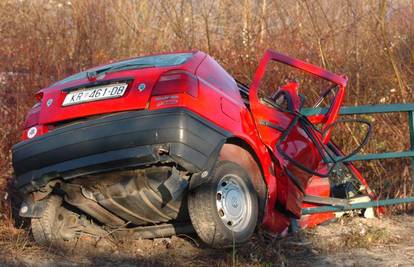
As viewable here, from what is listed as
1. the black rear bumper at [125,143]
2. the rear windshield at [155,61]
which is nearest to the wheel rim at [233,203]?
the black rear bumper at [125,143]

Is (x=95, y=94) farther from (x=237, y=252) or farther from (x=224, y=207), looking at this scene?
(x=237, y=252)

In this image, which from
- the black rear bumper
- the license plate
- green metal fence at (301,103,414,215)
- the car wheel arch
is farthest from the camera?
green metal fence at (301,103,414,215)

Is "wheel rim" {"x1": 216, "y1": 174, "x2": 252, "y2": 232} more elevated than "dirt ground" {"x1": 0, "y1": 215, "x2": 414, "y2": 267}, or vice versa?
"wheel rim" {"x1": 216, "y1": 174, "x2": 252, "y2": 232}

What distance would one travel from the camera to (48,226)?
5.36 meters

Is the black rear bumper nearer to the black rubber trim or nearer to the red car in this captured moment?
the red car

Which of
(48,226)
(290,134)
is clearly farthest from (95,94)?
(290,134)

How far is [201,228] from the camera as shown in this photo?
4.95m

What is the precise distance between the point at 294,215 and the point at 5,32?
7.23 m

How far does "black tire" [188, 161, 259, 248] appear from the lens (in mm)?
4922

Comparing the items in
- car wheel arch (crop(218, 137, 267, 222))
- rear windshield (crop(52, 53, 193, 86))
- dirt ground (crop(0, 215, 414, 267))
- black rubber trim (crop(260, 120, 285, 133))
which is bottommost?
dirt ground (crop(0, 215, 414, 267))

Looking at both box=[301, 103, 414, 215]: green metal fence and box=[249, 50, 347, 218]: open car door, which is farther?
box=[301, 103, 414, 215]: green metal fence

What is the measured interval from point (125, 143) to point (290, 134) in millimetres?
1820

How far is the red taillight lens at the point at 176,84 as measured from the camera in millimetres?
4852

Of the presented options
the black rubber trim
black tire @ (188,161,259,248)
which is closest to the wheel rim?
black tire @ (188,161,259,248)
